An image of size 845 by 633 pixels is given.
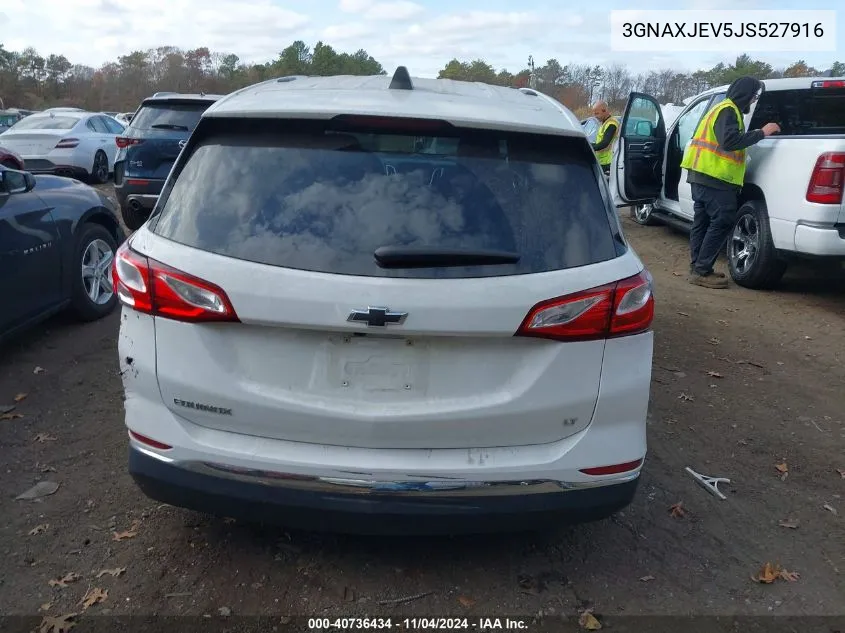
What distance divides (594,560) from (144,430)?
1.87m

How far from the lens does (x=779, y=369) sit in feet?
17.7

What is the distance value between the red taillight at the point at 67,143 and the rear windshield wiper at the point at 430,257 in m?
14.5

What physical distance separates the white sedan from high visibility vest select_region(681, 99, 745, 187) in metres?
12.0

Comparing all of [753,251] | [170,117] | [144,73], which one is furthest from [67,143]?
[144,73]

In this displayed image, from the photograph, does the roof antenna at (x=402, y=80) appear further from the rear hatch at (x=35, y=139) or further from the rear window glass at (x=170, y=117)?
the rear hatch at (x=35, y=139)

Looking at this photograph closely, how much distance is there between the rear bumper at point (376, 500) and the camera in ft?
7.97

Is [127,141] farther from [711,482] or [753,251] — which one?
[711,482]

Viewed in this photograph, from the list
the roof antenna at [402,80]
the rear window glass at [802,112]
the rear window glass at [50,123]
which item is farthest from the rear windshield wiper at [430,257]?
the rear window glass at [50,123]

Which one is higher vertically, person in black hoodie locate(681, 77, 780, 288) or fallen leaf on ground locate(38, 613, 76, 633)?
person in black hoodie locate(681, 77, 780, 288)

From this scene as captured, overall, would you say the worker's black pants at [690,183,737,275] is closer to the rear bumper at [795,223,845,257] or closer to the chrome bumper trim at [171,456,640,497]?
the rear bumper at [795,223,845,257]

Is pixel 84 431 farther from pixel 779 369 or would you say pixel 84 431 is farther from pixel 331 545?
pixel 779 369

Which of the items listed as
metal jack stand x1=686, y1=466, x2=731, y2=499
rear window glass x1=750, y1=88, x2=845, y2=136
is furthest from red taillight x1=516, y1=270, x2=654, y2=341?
rear window glass x1=750, y1=88, x2=845, y2=136

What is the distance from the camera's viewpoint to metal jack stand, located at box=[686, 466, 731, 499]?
3.62m

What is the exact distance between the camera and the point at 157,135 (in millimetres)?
9117
